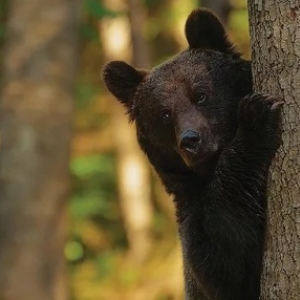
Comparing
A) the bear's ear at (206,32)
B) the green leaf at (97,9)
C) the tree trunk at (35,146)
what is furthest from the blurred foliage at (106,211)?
the bear's ear at (206,32)

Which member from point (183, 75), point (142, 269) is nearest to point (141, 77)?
point (183, 75)

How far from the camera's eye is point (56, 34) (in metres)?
10.0

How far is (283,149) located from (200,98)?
953 millimetres

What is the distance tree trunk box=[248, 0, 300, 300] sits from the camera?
3.86 m

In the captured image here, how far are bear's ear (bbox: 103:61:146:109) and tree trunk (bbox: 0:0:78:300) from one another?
432 centimetres

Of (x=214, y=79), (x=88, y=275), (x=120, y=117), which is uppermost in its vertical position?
(x=214, y=79)

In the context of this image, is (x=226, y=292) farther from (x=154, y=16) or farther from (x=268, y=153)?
(x=154, y=16)

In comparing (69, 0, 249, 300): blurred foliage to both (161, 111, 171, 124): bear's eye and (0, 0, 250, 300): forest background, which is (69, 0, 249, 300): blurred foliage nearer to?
(0, 0, 250, 300): forest background

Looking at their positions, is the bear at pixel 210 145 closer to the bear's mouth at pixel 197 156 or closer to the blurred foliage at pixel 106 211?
the bear's mouth at pixel 197 156

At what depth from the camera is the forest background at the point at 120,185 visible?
15.2 meters

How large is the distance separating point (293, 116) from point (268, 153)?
23cm

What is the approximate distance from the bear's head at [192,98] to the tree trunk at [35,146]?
14.5ft

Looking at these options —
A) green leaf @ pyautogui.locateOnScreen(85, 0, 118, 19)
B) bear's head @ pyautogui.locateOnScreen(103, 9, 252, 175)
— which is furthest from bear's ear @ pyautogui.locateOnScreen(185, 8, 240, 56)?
green leaf @ pyautogui.locateOnScreen(85, 0, 118, 19)

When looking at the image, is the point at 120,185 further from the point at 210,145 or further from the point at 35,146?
the point at 210,145
